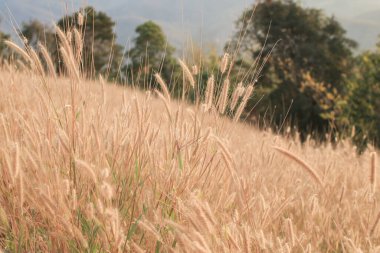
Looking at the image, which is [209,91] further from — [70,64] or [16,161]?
[16,161]

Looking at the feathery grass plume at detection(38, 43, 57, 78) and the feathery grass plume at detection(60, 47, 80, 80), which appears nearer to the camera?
the feathery grass plume at detection(60, 47, 80, 80)

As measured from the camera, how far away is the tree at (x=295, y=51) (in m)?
12.8

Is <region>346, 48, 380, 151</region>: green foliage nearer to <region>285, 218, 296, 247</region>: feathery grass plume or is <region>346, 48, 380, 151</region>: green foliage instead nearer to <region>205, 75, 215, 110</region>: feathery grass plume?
<region>205, 75, 215, 110</region>: feathery grass plume

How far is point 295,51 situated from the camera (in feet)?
43.3

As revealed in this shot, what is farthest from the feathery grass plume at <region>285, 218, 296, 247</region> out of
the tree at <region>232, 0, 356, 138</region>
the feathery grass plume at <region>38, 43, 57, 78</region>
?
the tree at <region>232, 0, 356, 138</region>

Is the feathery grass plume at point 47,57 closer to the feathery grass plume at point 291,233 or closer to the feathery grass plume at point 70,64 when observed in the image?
the feathery grass plume at point 70,64

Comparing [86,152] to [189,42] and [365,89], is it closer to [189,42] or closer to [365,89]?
[189,42]

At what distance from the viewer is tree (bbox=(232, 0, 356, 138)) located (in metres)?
12.8

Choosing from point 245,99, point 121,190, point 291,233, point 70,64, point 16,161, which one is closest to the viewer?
point 16,161

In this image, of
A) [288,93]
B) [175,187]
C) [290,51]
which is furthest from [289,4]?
[175,187]

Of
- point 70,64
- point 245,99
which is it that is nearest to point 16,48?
point 70,64

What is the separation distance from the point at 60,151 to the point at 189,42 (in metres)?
0.84

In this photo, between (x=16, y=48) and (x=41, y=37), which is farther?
(x=41, y=37)

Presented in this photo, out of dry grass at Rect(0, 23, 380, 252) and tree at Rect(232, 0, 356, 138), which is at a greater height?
tree at Rect(232, 0, 356, 138)
